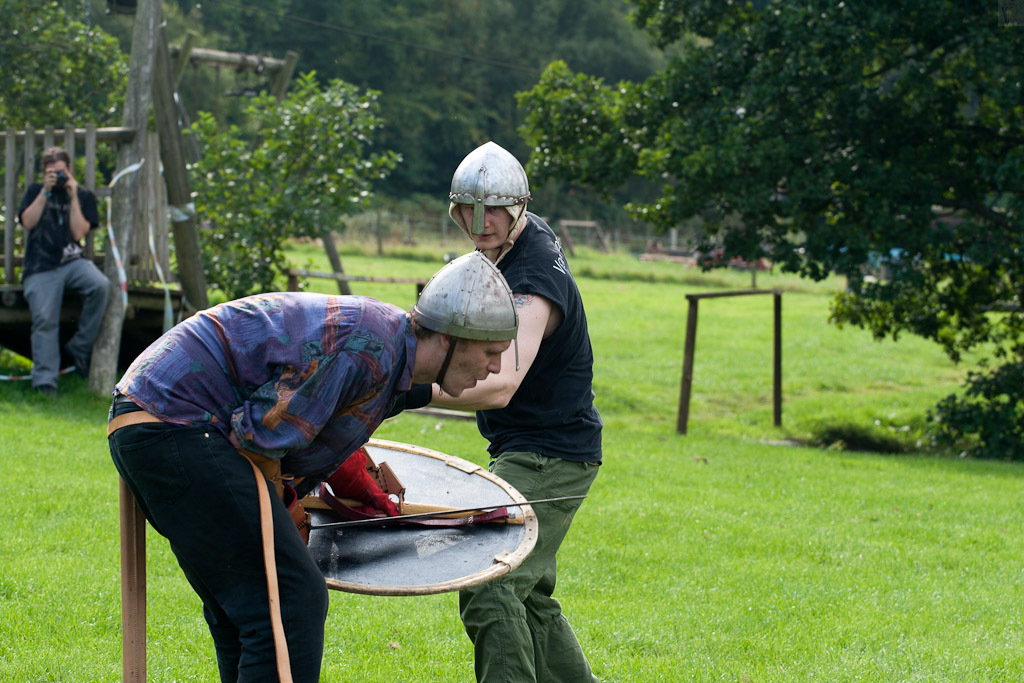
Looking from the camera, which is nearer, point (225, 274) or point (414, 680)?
point (414, 680)

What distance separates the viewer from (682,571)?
580cm

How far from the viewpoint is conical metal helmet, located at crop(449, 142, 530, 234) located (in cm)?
351

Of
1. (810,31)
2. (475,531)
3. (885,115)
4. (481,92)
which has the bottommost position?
(475,531)

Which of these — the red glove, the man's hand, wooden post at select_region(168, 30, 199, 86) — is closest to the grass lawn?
the red glove

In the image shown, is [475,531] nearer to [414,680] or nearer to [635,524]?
[414,680]

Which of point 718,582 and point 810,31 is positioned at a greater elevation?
point 810,31

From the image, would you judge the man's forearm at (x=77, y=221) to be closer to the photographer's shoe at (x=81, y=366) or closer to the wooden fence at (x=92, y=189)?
the wooden fence at (x=92, y=189)

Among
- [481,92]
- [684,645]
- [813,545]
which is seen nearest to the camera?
[684,645]

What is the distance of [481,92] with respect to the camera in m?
63.0

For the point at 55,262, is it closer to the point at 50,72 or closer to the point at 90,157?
the point at 90,157

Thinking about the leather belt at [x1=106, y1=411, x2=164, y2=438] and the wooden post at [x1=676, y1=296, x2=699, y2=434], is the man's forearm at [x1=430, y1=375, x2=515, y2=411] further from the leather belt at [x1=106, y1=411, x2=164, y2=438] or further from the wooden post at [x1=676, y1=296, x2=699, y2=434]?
the wooden post at [x1=676, y1=296, x2=699, y2=434]

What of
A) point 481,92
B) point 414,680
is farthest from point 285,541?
point 481,92

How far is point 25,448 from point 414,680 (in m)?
4.13

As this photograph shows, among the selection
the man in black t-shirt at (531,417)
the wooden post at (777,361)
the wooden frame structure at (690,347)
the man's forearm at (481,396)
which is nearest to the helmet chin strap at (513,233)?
the man in black t-shirt at (531,417)
